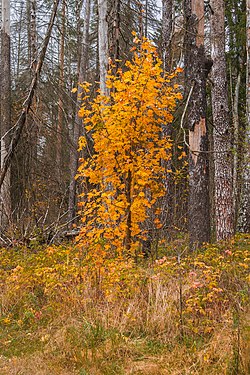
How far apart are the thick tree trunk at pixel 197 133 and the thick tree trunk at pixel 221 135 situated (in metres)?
0.85

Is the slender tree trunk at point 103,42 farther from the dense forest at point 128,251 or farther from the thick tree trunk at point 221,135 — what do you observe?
the thick tree trunk at point 221,135

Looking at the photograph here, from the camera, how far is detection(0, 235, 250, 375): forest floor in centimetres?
362

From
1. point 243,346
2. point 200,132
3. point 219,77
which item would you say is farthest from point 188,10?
point 243,346

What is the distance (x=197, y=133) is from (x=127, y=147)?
1594 mm

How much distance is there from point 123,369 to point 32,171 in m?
4.21

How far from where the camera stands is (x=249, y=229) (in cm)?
979

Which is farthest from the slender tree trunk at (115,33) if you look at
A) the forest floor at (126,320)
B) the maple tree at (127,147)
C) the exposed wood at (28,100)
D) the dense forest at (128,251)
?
the forest floor at (126,320)

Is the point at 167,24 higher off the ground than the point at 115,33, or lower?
higher

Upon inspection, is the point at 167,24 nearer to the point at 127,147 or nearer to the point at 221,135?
the point at 221,135

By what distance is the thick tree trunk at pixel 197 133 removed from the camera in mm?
7312

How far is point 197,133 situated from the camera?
732cm

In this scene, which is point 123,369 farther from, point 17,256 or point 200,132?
point 200,132

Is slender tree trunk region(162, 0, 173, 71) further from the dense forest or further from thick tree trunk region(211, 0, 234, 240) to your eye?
thick tree trunk region(211, 0, 234, 240)

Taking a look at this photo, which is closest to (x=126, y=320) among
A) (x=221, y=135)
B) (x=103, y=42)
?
(x=221, y=135)
